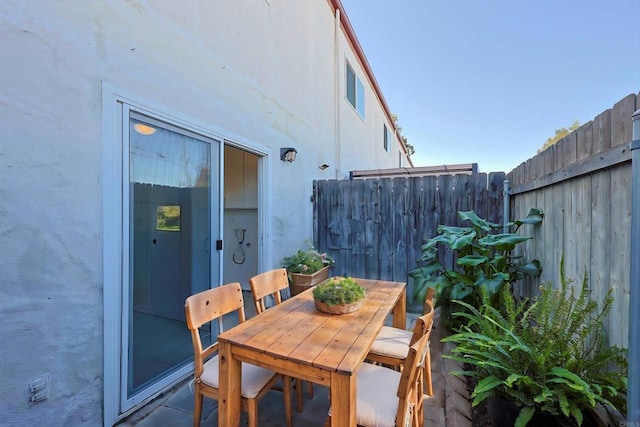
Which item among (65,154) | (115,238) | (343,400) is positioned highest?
(65,154)

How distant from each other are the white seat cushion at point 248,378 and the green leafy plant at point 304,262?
2124 millimetres

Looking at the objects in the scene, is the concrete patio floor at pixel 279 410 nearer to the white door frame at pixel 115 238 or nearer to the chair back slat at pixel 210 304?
the white door frame at pixel 115 238

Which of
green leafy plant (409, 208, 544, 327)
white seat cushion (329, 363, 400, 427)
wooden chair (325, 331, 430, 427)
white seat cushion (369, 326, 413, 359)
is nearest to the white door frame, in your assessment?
wooden chair (325, 331, 430, 427)

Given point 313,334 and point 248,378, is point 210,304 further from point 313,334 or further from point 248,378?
point 313,334

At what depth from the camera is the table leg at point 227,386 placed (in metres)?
1.48

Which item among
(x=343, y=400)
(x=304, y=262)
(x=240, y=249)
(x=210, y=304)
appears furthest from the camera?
(x=240, y=249)

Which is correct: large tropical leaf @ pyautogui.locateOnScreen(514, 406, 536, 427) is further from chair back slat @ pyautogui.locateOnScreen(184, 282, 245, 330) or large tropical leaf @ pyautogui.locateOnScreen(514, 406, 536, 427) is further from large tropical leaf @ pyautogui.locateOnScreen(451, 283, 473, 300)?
chair back slat @ pyautogui.locateOnScreen(184, 282, 245, 330)

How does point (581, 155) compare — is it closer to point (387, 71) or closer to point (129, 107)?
point (129, 107)

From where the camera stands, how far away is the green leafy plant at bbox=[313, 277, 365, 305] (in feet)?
5.98

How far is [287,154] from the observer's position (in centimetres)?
409

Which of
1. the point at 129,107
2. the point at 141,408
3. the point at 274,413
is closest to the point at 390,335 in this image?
the point at 274,413

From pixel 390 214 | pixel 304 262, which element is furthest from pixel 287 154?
pixel 390 214

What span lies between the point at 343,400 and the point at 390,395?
423mm

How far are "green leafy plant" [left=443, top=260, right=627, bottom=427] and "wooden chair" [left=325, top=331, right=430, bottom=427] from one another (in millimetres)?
361
